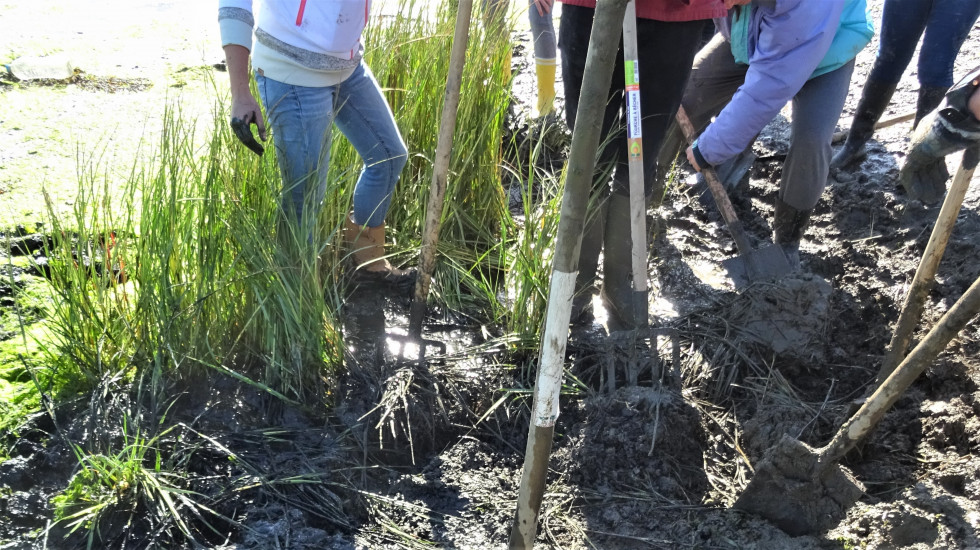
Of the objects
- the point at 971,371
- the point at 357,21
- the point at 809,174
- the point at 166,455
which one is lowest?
the point at 166,455

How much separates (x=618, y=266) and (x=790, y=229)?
33.3 inches

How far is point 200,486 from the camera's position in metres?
1.96

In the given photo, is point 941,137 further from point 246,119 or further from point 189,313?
point 189,313

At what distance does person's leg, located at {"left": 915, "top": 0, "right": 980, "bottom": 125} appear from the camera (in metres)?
3.38

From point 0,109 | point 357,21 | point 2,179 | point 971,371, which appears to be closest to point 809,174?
point 971,371

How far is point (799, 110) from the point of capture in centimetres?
292

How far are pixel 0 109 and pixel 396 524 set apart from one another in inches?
136

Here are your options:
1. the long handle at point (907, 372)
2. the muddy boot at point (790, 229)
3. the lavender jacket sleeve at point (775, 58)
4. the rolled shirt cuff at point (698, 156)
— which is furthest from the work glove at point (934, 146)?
the muddy boot at point (790, 229)

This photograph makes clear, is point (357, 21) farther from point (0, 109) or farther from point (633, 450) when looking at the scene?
point (0, 109)

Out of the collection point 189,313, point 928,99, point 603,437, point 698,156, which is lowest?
point 603,437

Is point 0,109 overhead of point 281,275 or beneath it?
overhead

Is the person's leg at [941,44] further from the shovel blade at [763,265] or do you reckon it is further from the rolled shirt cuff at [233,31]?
the rolled shirt cuff at [233,31]

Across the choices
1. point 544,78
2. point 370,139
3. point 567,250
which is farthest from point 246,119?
point 544,78

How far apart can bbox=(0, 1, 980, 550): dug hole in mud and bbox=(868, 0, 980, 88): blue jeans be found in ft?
3.10
